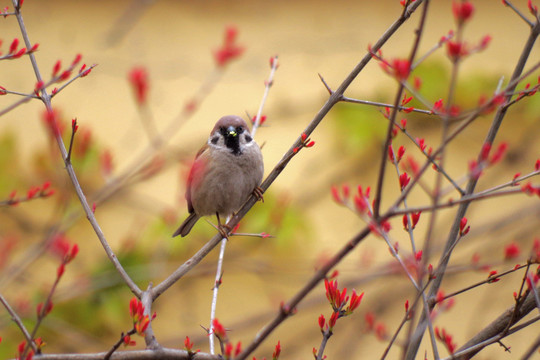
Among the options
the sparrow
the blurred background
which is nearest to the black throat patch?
the sparrow

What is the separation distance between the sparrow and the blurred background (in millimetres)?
570

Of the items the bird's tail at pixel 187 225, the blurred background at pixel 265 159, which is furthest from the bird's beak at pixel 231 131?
the blurred background at pixel 265 159

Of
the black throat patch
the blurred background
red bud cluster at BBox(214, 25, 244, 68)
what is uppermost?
the blurred background

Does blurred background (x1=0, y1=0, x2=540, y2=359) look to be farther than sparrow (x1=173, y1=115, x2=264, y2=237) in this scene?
Yes

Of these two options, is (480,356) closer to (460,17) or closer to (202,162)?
(202,162)

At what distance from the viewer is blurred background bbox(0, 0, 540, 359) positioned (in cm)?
309

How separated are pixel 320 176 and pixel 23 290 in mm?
1797

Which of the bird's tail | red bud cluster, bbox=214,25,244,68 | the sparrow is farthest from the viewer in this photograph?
the bird's tail

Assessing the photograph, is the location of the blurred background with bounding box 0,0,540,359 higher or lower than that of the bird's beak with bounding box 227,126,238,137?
higher

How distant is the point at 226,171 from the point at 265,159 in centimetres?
105

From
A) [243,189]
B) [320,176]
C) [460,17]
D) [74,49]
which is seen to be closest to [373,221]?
[460,17]

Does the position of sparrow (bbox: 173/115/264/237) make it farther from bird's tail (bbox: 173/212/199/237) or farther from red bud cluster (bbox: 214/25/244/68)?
red bud cluster (bbox: 214/25/244/68)

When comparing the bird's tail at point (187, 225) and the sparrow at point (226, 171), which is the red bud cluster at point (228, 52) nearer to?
the sparrow at point (226, 171)

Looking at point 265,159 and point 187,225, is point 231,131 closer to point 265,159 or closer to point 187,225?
point 187,225
